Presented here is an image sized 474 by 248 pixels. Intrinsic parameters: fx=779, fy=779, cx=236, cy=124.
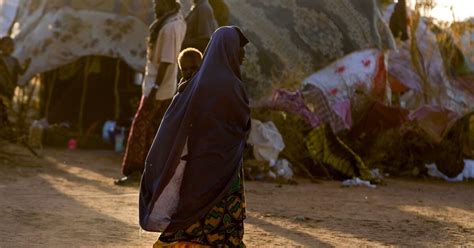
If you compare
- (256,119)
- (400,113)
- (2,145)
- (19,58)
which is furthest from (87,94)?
(400,113)

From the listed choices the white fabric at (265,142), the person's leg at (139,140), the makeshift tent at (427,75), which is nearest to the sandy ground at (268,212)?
the person's leg at (139,140)

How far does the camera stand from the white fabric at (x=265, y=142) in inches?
312

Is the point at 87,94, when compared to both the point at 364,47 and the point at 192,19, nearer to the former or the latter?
the point at 364,47

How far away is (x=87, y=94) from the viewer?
37.5ft

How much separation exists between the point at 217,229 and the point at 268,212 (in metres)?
2.24

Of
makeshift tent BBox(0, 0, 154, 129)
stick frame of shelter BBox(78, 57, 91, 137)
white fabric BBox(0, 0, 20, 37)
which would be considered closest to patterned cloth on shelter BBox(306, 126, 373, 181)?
makeshift tent BBox(0, 0, 154, 129)

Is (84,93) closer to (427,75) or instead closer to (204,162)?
(427,75)

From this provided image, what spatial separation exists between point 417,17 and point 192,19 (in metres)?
5.75

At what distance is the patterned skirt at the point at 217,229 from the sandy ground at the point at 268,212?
972 millimetres

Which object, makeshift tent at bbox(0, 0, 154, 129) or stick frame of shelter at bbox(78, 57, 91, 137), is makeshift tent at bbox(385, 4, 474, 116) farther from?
stick frame of shelter at bbox(78, 57, 91, 137)

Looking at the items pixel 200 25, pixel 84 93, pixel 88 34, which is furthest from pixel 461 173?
pixel 84 93

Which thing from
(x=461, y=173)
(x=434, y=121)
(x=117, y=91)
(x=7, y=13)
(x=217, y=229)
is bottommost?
(x=461, y=173)

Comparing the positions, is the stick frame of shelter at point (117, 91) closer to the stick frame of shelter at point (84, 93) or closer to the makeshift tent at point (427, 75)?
the stick frame of shelter at point (84, 93)

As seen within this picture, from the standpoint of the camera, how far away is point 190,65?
12.3ft
